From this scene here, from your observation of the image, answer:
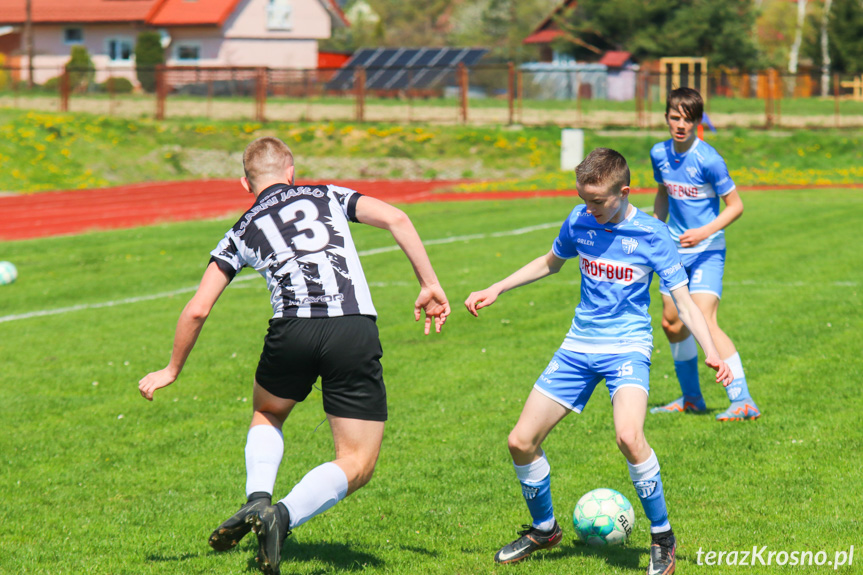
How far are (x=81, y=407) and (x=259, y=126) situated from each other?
31.2 m

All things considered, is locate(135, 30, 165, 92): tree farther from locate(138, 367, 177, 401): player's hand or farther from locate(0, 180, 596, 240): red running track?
locate(138, 367, 177, 401): player's hand

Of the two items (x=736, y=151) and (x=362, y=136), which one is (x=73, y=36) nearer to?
(x=362, y=136)

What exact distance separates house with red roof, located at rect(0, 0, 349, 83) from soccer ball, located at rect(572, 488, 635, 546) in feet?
208

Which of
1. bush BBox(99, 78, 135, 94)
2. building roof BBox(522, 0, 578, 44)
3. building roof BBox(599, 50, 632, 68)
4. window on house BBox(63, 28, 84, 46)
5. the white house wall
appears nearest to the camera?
bush BBox(99, 78, 135, 94)

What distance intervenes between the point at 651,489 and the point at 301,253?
2175 mm

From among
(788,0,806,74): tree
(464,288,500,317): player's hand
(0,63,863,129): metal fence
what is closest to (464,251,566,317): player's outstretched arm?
(464,288,500,317): player's hand

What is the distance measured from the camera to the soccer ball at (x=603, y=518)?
5055mm

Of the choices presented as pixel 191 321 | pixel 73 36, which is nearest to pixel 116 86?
pixel 73 36

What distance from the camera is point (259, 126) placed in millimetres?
38031

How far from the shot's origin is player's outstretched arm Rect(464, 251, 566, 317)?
511 centimetres

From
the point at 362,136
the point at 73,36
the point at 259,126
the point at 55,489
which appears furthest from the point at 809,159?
the point at 73,36

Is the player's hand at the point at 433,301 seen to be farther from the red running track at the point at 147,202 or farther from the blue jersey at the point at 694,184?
the red running track at the point at 147,202

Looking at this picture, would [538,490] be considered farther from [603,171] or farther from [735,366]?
[735,366]

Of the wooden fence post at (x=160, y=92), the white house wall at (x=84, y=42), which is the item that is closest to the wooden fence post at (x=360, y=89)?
the wooden fence post at (x=160, y=92)
